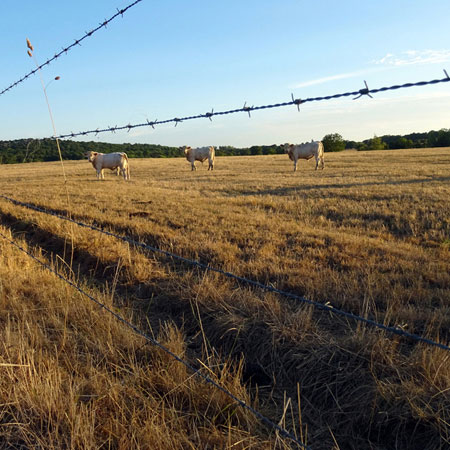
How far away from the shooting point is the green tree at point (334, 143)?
288 feet

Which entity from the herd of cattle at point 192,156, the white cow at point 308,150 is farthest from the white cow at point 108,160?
the white cow at point 308,150

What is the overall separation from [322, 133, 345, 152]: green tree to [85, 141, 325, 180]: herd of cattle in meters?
56.6

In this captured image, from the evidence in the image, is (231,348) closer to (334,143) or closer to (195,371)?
(195,371)

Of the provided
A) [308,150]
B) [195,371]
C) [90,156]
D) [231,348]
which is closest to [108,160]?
[90,156]

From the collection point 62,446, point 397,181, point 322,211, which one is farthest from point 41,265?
point 397,181

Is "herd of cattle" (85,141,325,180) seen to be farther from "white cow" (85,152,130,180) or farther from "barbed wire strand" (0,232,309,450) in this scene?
"barbed wire strand" (0,232,309,450)

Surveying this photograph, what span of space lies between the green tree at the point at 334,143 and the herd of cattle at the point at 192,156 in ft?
186

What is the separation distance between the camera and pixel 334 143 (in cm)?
8794

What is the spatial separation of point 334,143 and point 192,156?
2345 inches

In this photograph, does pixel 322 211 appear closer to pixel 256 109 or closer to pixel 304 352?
pixel 256 109

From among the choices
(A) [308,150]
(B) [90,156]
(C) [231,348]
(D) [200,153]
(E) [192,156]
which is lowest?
(C) [231,348]

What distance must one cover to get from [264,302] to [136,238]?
4.12 metres

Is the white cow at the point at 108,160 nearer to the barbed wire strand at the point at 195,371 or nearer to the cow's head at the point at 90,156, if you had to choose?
the cow's head at the point at 90,156

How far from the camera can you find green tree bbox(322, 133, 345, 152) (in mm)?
87787
